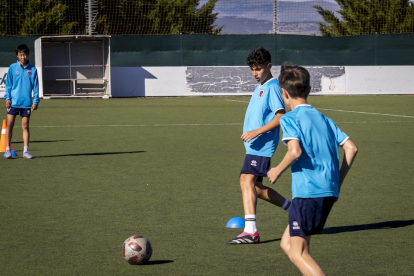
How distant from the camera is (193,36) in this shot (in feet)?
109

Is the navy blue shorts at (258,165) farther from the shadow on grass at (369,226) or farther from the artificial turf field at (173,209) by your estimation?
the shadow on grass at (369,226)

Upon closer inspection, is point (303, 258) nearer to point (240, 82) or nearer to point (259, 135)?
point (259, 135)

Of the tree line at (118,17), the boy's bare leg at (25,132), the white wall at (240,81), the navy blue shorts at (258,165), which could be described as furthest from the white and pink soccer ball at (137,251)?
the tree line at (118,17)

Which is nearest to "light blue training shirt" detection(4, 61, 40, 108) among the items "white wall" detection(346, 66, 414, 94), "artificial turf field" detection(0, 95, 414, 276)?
"artificial turf field" detection(0, 95, 414, 276)

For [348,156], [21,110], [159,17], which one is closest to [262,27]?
A: [159,17]

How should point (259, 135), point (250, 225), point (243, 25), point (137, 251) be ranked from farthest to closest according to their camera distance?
1. point (243, 25)
2. point (250, 225)
3. point (259, 135)
4. point (137, 251)

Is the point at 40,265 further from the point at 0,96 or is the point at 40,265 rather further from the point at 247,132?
the point at 0,96

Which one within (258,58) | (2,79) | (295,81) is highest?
(258,58)

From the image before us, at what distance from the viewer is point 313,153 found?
427 centimetres

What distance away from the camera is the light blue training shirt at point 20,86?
40.1ft

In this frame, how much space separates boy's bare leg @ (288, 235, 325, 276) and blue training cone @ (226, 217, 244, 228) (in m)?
2.49

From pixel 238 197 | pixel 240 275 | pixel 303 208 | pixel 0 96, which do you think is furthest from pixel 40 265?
pixel 0 96

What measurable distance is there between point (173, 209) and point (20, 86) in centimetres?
555

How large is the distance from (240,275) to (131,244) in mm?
946
